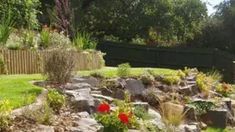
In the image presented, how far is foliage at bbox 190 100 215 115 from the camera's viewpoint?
1209 cm

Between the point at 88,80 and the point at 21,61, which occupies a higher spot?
the point at 21,61

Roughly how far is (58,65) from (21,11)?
534 cm

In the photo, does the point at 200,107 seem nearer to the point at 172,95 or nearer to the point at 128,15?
the point at 172,95

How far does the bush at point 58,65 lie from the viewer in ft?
31.6

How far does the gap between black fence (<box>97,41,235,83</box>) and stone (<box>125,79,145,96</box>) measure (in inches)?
442

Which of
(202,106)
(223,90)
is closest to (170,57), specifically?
(223,90)

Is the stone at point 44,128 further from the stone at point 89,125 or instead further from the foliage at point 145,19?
the foliage at point 145,19

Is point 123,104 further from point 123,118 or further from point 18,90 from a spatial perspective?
point 18,90

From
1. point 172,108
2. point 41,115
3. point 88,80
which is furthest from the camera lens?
point 172,108

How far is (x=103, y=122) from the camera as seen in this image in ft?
26.3

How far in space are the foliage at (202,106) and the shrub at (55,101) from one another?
4504 millimetres

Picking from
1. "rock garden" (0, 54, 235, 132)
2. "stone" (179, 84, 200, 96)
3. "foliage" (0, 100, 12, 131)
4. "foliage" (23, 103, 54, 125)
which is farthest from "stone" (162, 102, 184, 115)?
"foliage" (0, 100, 12, 131)

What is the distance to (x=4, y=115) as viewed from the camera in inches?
265

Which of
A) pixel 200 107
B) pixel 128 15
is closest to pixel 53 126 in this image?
pixel 200 107
